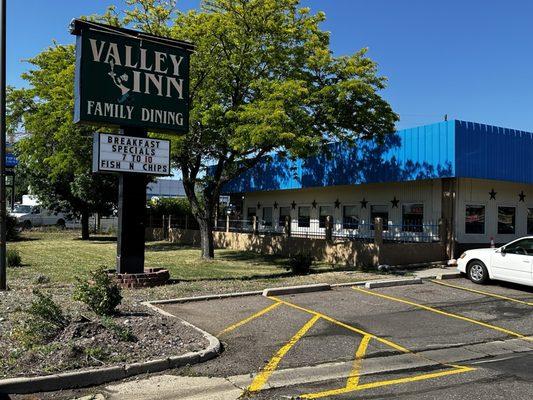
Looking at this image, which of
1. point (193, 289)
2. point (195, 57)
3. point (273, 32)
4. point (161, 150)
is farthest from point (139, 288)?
point (273, 32)

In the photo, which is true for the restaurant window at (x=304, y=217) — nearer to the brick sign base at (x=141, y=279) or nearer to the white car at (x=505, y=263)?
the white car at (x=505, y=263)

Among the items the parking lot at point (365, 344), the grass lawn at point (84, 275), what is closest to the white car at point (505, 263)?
the parking lot at point (365, 344)

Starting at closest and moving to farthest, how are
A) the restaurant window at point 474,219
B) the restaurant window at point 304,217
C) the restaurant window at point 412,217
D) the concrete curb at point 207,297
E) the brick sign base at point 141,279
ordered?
the concrete curb at point 207,297
the brick sign base at point 141,279
the restaurant window at point 474,219
the restaurant window at point 412,217
the restaurant window at point 304,217

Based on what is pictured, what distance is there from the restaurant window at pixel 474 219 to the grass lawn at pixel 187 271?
5.12m

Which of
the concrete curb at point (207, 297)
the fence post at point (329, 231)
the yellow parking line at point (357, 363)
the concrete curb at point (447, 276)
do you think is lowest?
the yellow parking line at point (357, 363)

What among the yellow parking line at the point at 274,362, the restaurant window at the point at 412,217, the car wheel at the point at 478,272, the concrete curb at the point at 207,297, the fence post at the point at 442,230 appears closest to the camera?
the yellow parking line at the point at 274,362

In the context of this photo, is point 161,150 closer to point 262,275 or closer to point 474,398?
point 262,275

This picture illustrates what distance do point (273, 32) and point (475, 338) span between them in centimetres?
1252

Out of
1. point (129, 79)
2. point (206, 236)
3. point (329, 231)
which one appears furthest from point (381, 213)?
point (129, 79)

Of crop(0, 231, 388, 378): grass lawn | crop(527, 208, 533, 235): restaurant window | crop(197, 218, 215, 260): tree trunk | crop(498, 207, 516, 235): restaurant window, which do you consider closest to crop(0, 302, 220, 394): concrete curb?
crop(0, 231, 388, 378): grass lawn

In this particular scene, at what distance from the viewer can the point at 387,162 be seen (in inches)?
784

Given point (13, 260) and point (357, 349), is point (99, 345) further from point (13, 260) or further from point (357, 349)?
point (13, 260)

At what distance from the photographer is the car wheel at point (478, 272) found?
48.3 feet

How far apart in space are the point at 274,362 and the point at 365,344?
1.83 meters
